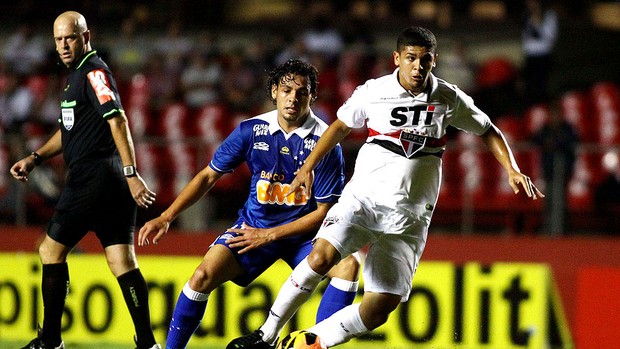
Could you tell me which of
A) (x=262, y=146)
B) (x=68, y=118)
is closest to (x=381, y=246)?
(x=262, y=146)

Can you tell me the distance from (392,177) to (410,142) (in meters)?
0.22

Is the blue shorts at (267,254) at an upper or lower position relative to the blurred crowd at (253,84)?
lower

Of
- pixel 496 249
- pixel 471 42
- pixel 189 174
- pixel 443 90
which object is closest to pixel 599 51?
pixel 471 42

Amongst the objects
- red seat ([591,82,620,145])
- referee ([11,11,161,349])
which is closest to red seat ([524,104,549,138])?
red seat ([591,82,620,145])

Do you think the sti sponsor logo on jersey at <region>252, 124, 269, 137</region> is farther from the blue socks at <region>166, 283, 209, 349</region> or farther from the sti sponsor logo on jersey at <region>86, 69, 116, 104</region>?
the blue socks at <region>166, 283, 209, 349</region>

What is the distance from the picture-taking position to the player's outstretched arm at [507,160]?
589cm

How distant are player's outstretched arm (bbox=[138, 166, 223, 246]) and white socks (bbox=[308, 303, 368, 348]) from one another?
1.07 m

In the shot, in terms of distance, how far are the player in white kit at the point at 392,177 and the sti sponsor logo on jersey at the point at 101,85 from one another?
1.40 metres

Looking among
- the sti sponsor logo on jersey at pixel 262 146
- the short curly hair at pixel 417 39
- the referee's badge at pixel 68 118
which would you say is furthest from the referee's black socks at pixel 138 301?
the short curly hair at pixel 417 39

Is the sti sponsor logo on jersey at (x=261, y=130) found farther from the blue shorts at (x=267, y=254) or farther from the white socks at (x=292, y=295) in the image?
the white socks at (x=292, y=295)

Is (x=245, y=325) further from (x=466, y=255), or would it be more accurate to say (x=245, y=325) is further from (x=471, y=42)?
(x=471, y=42)

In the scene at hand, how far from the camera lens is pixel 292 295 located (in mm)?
6070

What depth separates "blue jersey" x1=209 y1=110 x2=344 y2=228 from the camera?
6.45m

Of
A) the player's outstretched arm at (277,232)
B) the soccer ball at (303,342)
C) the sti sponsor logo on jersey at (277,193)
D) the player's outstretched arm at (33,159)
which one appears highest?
the player's outstretched arm at (33,159)
